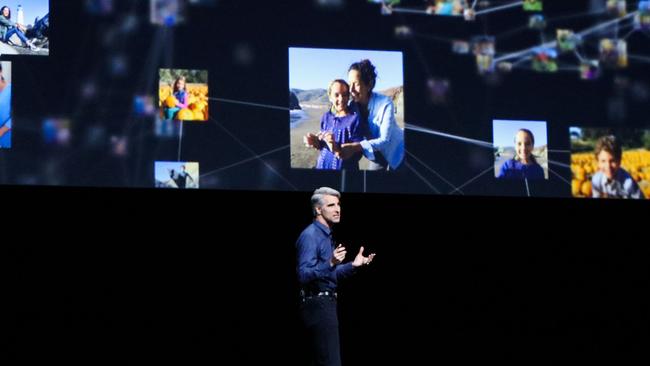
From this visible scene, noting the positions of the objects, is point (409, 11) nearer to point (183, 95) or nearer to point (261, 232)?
point (183, 95)

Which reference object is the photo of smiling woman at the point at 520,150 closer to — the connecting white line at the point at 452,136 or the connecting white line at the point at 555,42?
the connecting white line at the point at 452,136

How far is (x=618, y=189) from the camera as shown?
6016 mm

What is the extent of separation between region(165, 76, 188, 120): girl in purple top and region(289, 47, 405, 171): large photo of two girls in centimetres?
55

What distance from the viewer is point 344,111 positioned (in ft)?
19.0

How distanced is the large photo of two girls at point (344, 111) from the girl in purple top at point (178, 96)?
21.8 inches

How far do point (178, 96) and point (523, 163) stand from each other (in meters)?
1.88

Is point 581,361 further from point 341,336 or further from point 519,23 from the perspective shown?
point 519,23

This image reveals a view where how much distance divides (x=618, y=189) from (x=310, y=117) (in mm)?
1749

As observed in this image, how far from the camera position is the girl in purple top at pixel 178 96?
557 cm

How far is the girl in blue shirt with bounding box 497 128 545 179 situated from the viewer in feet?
19.4

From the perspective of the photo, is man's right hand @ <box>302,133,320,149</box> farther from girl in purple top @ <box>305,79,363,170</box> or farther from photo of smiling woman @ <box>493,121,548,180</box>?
photo of smiling woman @ <box>493,121,548,180</box>

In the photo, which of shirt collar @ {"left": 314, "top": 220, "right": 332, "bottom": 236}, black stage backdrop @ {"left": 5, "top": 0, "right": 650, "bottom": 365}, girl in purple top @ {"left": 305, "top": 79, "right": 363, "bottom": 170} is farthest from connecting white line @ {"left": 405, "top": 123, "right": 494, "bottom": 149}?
A: shirt collar @ {"left": 314, "top": 220, "right": 332, "bottom": 236}

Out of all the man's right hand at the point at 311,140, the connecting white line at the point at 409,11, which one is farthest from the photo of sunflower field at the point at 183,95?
the connecting white line at the point at 409,11

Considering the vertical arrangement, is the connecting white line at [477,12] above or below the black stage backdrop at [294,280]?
above
